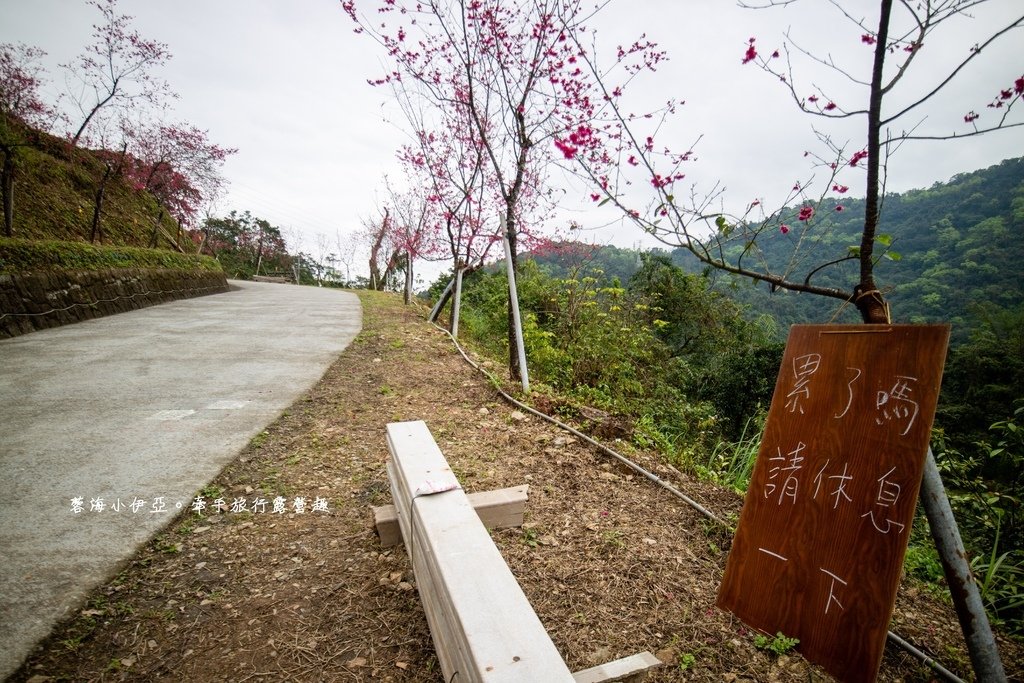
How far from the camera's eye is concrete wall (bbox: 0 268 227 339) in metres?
6.23

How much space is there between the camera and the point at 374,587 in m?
2.28

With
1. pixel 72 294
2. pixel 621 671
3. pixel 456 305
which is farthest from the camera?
pixel 456 305

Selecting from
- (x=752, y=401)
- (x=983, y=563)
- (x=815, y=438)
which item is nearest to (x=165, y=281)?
(x=815, y=438)

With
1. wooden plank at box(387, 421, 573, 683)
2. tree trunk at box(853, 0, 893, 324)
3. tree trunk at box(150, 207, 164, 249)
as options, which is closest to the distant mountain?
tree trunk at box(150, 207, 164, 249)

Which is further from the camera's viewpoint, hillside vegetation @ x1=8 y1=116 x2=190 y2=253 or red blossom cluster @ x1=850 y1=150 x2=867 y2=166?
hillside vegetation @ x1=8 y1=116 x2=190 y2=253

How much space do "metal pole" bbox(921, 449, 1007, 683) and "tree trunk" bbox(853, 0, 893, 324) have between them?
Result: 0.63m

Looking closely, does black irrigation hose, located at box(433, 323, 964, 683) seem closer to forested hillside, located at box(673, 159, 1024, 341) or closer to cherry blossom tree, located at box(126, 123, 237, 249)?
cherry blossom tree, located at box(126, 123, 237, 249)

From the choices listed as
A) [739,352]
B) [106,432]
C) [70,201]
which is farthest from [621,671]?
[70,201]

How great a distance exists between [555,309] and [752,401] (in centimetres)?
874

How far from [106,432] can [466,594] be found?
148 inches

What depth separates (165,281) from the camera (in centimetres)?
1099

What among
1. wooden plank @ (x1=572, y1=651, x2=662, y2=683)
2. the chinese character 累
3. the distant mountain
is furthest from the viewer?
the distant mountain

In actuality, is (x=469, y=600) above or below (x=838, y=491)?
below

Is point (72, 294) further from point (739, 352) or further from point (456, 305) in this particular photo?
point (739, 352)
